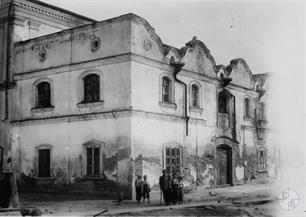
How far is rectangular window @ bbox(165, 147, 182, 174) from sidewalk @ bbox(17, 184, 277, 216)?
4.19 feet

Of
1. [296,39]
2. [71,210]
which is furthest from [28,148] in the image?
[296,39]

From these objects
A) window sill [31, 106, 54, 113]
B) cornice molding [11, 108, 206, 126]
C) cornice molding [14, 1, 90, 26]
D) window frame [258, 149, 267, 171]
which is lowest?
window frame [258, 149, 267, 171]

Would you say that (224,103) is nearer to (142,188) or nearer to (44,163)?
(142,188)

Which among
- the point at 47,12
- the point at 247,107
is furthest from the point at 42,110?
the point at 247,107

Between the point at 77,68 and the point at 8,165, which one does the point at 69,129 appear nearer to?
the point at 77,68

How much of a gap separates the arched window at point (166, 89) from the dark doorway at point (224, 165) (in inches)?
187

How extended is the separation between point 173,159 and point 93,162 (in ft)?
11.8

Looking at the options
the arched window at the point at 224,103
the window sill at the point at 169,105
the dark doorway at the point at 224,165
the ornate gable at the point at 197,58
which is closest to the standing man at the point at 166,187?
the window sill at the point at 169,105

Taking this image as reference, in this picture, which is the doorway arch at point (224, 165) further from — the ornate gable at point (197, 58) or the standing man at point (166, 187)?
the standing man at point (166, 187)

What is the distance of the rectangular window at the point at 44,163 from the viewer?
22.6m

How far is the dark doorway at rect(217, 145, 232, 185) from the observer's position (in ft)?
82.1

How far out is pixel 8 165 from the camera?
24094 millimetres

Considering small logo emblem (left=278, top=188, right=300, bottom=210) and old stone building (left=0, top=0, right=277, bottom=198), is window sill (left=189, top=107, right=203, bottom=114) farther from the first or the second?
small logo emblem (left=278, top=188, right=300, bottom=210)

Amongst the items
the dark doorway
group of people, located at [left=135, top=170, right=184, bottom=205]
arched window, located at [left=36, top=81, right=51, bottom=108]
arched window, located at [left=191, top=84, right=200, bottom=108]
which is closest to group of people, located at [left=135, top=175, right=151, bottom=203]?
group of people, located at [left=135, top=170, right=184, bottom=205]
